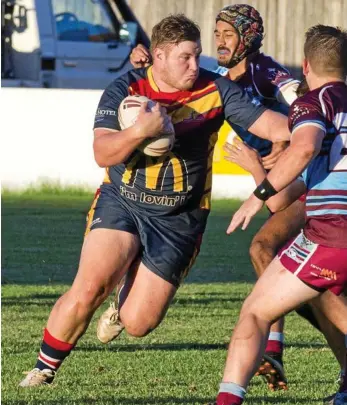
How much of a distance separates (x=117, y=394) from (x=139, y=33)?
58.8 feet

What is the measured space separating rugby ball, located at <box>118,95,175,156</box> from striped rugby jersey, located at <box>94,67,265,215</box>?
0.14 metres

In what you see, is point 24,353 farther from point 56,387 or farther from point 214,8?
point 214,8

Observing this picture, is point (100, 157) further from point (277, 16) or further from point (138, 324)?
point (277, 16)

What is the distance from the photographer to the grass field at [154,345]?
6.62 m

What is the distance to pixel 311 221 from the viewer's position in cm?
577

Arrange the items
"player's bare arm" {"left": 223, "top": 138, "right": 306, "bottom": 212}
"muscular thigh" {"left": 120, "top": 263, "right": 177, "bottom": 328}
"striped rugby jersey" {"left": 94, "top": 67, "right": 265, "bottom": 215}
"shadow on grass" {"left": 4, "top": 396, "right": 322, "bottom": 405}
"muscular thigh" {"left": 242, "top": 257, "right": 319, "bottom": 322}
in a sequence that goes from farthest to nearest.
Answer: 1. "muscular thigh" {"left": 120, "top": 263, "right": 177, "bottom": 328}
2. "striped rugby jersey" {"left": 94, "top": 67, "right": 265, "bottom": 215}
3. "shadow on grass" {"left": 4, "top": 396, "right": 322, "bottom": 405}
4. "player's bare arm" {"left": 223, "top": 138, "right": 306, "bottom": 212}
5. "muscular thigh" {"left": 242, "top": 257, "right": 319, "bottom": 322}

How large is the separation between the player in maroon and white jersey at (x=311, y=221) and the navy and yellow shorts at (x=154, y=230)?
1.37 metres

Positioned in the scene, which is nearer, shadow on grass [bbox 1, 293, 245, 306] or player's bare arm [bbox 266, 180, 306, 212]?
player's bare arm [bbox 266, 180, 306, 212]

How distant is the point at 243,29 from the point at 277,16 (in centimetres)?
2601

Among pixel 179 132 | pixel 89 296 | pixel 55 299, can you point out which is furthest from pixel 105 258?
pixel 55 299

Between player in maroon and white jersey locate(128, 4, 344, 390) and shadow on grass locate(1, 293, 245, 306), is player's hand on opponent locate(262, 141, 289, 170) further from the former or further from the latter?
shadow on grass locate(1, 293, 245, 306)

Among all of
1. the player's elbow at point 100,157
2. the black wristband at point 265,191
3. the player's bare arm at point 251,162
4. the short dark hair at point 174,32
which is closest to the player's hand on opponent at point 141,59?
the short dark hair at point 174,32

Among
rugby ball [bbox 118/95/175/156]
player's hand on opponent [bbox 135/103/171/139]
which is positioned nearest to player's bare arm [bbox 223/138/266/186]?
player's hand on opponent [bbox 135/103/171/139]

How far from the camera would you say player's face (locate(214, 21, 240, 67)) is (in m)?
7.64
